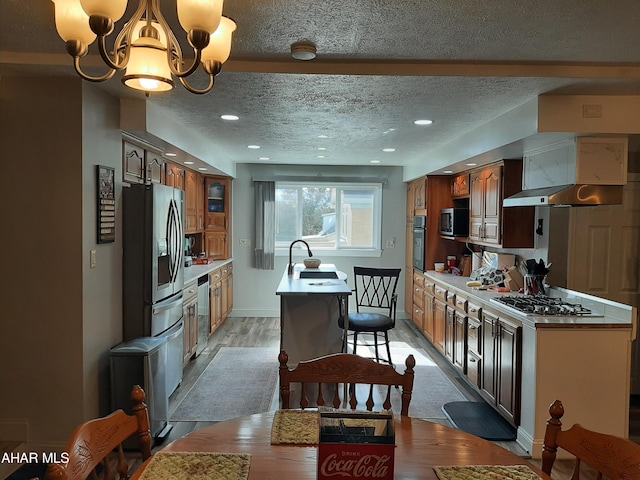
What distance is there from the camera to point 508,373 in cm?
331

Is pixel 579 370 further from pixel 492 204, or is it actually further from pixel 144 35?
pixel 144 35

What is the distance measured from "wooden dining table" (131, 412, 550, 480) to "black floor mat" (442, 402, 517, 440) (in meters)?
1.90

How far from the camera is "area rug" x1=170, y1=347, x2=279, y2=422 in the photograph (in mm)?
3602

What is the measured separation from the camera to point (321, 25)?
2096mm

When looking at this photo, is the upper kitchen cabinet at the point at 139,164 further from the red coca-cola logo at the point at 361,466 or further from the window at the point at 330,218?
the window at the point at 330,218

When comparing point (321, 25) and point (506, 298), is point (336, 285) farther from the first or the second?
point (321, 25)

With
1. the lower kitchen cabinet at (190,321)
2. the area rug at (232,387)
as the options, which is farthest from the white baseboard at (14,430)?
the lower kitchen cabinet at (190,321)

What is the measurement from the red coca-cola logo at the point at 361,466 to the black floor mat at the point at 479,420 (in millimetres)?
2432

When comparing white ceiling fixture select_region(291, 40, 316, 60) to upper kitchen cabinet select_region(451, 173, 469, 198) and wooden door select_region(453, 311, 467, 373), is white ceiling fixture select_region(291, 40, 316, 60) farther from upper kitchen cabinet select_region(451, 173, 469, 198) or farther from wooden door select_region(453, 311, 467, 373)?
upper kitchen cabinet select_region(451, 173, 469, 198)

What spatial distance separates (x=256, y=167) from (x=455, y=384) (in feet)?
14.1

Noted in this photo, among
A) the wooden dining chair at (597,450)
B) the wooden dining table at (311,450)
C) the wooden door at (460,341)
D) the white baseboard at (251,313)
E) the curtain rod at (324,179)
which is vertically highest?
the curtain rod at (324,179)

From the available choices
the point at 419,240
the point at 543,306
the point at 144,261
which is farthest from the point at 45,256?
the point at 419,240

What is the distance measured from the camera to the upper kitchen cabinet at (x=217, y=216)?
6.71 meters

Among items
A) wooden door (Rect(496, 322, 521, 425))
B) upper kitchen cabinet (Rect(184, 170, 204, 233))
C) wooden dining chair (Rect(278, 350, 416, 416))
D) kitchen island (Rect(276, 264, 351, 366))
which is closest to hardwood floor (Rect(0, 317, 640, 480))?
wooden door (Rect(496, 322, 521, 425))
